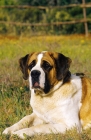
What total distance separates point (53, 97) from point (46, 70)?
41cm

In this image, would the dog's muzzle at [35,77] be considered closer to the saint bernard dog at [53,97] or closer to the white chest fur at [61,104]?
the saint bernard dog at [53,97]

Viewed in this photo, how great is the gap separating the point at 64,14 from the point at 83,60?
13386 millimetres

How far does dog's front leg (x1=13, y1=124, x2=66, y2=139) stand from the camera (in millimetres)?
5312

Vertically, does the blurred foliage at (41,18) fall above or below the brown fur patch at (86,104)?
below

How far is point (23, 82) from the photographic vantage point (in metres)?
7.60

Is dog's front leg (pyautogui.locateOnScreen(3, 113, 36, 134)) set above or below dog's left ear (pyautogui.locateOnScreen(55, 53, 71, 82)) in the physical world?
below

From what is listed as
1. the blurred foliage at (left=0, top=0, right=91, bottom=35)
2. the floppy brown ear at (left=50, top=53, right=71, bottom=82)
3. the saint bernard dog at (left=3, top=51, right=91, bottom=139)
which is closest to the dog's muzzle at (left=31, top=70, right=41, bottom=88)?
the saint bernard dog at (left=3, top=51, right=91, bottom=139)

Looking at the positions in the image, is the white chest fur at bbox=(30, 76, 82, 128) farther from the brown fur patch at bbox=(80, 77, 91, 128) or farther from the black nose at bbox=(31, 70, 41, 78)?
the black nose at bbox=(31, 70, 41, 78)

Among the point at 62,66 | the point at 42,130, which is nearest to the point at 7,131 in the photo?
the point at 42,130

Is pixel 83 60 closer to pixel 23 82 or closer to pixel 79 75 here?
pixel 23 82

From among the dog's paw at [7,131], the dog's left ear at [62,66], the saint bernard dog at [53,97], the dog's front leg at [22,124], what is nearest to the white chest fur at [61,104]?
the saint bernard dog at [53,97]

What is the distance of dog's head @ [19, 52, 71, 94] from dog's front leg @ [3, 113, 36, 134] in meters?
0.47

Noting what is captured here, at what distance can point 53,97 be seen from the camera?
579 cm

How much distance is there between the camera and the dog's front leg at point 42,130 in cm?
531
